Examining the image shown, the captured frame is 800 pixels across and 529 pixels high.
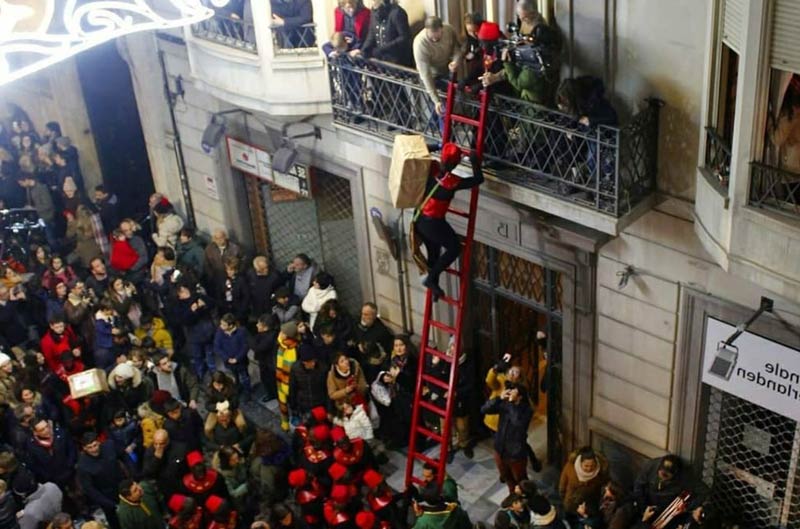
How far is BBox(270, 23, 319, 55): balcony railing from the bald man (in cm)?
467

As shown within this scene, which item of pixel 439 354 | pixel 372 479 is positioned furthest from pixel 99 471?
pixel 439 354

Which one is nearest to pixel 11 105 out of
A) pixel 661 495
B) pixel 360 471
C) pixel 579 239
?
pixel 360 471

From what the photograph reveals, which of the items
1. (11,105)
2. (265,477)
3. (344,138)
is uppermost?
(344,138)

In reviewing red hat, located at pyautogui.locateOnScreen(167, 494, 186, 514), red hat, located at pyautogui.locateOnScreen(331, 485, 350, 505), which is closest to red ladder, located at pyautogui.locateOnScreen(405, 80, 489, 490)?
red hat, located at pyautogui.locateOnScreen(331, 485, 350, 505)

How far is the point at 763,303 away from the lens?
991cm

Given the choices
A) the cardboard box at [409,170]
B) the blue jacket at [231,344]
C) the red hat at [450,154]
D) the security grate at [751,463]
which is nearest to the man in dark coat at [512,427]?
the security grate at [751,463]

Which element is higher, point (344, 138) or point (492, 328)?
point (344, 138)

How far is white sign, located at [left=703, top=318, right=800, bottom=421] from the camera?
33.0 ft

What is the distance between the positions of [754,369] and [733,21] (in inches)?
142

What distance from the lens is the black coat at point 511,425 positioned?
12.0 metres

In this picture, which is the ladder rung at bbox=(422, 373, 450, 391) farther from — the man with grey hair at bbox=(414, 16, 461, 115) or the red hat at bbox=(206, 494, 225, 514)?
the man with grey hair at bbox=(414, 16, 461, 115)

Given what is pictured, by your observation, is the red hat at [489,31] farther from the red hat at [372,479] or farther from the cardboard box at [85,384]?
the cardboard box at [85,384]

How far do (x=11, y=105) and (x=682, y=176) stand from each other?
46.4ft

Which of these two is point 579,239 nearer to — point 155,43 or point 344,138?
point 344,138
